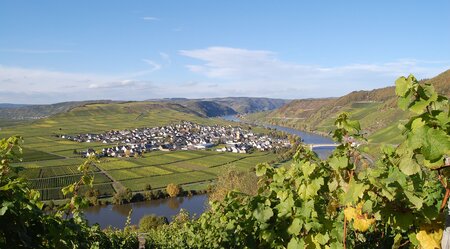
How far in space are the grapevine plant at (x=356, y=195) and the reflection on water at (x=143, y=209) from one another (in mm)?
47584

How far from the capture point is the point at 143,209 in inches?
2347

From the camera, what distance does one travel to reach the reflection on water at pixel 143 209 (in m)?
53.3

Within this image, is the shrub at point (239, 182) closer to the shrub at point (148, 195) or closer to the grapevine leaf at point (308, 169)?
the shrub at point (148, 195)

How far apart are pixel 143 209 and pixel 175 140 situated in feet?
288

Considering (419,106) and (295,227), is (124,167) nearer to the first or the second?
(295,227)

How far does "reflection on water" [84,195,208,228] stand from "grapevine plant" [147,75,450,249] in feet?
156

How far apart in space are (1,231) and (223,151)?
389 ft

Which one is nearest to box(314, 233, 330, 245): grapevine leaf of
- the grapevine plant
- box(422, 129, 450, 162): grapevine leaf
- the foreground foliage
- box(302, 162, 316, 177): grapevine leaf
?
the grapevine plant

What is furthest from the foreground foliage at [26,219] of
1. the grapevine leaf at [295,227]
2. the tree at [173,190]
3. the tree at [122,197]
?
the tree at [173,190]

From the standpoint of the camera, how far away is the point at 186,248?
31.4ft

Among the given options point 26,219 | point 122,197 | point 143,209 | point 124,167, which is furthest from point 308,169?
point 124,167

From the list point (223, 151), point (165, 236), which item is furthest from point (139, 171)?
point (165, 236)

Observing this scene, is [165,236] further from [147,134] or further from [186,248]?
[147,134]

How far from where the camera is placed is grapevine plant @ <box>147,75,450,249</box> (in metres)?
2.31
